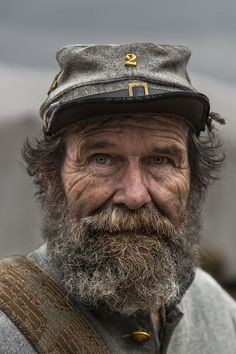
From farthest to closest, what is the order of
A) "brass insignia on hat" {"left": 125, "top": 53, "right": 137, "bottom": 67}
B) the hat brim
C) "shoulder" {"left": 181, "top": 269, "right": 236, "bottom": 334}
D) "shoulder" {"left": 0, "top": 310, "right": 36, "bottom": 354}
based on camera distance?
"shoulder" {"left": 181, "top": 269, "right": 236, "bottom": 334}
"brass insignia on hat" {"left": 125, "top": 53, "right": 137, "bottom": 67}
the hat brim
"shoulder" {"left": 0, "top": 310, "right": 36, "bottom": 354}

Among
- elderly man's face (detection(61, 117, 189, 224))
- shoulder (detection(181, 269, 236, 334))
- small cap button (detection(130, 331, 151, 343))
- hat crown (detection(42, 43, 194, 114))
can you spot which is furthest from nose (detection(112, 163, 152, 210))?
shoulder (detection(181, 269, 236, 334))

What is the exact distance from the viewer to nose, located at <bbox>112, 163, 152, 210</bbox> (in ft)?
9.02

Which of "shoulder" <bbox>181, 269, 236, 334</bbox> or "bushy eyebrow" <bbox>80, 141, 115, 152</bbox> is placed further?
"shoulder" <bbox>181, 269, 236, 334</bbox>

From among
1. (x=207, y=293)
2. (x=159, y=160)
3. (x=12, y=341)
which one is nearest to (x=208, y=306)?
(x=207, y=293)

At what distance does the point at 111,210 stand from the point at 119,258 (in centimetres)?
18

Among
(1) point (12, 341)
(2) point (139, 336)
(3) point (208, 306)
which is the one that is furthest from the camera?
(3) point (208, 306)

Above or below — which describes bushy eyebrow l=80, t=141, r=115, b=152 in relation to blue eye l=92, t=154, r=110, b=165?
above

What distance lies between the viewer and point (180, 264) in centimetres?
304

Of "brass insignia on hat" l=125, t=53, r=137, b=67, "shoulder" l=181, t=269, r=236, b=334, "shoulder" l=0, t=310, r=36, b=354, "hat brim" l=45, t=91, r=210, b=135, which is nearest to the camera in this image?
"shoulder" l=0, t=310, r=36, b=354

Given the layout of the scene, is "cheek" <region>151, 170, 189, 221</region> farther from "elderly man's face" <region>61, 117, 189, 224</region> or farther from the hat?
the hat

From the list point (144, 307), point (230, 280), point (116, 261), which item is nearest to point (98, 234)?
point (116, 261)

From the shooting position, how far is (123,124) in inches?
110

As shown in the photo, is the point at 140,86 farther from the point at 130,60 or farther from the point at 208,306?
the point at 208,306

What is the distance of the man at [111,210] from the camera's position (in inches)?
108
